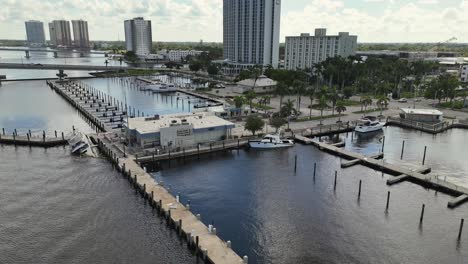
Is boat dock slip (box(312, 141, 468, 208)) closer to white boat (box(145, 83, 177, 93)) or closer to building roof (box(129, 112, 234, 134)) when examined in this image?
building roof (box(129, 112, 234, 134))

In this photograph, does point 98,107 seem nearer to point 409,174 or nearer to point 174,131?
point 174,131

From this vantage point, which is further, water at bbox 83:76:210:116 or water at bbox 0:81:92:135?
water at bbox 83:76:210:116

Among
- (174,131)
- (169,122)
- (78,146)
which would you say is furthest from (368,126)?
(78,146)

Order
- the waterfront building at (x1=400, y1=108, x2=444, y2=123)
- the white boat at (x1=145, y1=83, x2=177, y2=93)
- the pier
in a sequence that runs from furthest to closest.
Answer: the white boat at (x1=145, y1=83, x2=177, y2=93), the waterfront building at (x1=400, y1=108, x2=444, y2=123), the pier

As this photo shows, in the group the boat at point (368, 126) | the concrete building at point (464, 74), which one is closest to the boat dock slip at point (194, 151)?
the boat at point (368, 126)

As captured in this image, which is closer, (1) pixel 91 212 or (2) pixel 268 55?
(1) pixel 91 212

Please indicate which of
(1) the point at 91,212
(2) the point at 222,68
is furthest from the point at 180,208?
(2) the point at 222,68

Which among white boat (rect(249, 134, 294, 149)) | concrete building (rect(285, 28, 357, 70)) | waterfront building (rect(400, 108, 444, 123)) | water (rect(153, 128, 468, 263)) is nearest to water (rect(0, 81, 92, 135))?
white boat (rect(249, 134, 294, 149))

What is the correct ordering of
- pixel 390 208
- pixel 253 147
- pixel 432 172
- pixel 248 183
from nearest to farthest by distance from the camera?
1. pixel 390 208
2. pixel 248 183
3. pixel 432 172
4. pixel 253 147

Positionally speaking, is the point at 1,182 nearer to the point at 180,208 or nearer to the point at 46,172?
the point at 46,172
